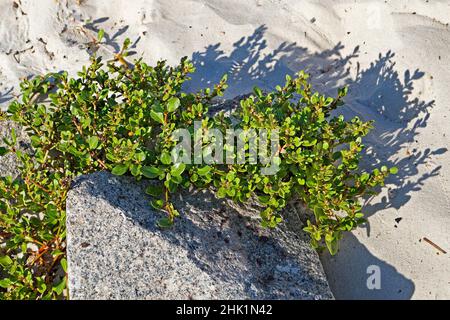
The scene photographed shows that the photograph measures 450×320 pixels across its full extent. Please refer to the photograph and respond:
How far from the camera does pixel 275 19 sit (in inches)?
169

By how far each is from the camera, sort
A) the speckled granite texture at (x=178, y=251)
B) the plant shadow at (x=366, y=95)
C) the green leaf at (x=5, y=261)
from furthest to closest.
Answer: the plant shadow at (x=366, y=95)
the green leaf at (x=5, y=261)
the speckled granite texture at (x=178, y=251)

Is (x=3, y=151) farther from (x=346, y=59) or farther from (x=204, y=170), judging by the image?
(x=346, y=59)

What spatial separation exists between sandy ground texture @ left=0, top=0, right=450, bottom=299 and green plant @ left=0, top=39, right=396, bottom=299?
309mm

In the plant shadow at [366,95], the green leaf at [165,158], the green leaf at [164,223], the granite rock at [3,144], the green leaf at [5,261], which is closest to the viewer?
the green leaf at [164,223]

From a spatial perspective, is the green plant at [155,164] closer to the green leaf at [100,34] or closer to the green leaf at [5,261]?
the green leaf at [5,261]

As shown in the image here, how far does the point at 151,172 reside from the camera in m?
2.99

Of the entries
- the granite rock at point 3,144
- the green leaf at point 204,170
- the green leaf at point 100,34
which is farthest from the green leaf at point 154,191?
the green leaf at point 100,34

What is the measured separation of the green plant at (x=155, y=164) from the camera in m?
3.04

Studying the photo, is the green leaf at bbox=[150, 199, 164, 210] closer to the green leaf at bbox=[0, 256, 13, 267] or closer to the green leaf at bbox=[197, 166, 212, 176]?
the green leaf at bbox=[197, 166, 212, 176]

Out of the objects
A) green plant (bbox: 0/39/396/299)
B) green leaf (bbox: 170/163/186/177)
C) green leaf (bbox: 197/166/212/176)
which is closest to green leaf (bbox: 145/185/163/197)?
green plant (bbox: 0/39/396/299)

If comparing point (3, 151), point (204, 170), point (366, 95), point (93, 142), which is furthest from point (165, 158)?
point (366, 95)

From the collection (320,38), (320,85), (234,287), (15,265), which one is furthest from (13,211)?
(320,38)

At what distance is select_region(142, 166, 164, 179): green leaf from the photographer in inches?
117

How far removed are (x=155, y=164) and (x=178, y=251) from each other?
56 centimetres
